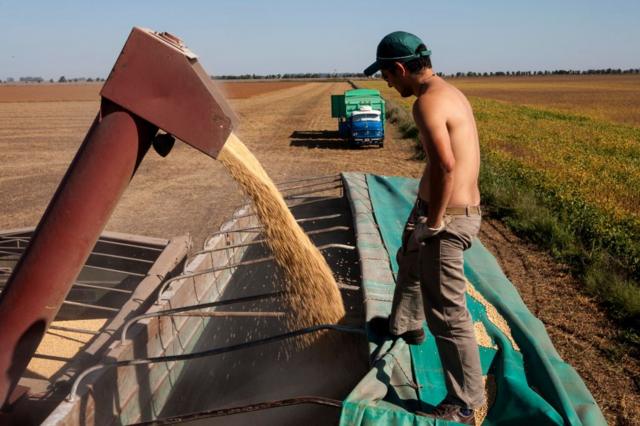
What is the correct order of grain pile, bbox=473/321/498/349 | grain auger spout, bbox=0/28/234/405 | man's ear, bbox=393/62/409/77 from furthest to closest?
grain pile, bbox=473/321/498/349, man's ear, bbox=393/62/409/77, grain auger spout, bbox=0/28/234/405

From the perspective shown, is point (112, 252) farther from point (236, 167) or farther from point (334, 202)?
point (236, 167)

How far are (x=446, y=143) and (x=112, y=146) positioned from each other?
121 centimetres

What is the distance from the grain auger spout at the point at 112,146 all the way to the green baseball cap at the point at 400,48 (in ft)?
2.67

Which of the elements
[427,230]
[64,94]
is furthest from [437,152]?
[64,94]

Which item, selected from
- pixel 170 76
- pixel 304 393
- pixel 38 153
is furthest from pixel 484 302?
pixel 38 153

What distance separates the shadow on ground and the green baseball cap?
44.7 feet

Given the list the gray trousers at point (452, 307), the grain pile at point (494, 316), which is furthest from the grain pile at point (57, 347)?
the grain pile at point (494, 316)

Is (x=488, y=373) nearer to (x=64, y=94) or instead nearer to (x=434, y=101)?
(x=434, y=101)

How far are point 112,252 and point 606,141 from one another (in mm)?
15089

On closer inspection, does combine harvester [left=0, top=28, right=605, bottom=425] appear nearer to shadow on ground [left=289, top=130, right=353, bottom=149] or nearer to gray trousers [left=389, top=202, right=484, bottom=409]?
gray trousers [left=389, top=202, right=484, bottom=409]

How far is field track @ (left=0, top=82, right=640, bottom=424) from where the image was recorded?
3.98 metres

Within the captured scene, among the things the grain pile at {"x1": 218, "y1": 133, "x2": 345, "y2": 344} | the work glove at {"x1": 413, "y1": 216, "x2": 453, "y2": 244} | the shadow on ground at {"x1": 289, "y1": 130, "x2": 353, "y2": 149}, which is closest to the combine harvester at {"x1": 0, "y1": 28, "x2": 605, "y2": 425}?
the grain pile at {"x1": 218, "y1": 133, "x2": 345, "y2": 344}

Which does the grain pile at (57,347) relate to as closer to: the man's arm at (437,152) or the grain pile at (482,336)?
the grain pile at (482,336)

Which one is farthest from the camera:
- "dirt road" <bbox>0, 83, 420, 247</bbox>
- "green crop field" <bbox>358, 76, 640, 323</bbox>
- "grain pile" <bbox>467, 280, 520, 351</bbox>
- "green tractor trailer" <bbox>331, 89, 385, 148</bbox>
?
"green tractor trailer" <bbox>331, 89, 385, 148</bbox>
